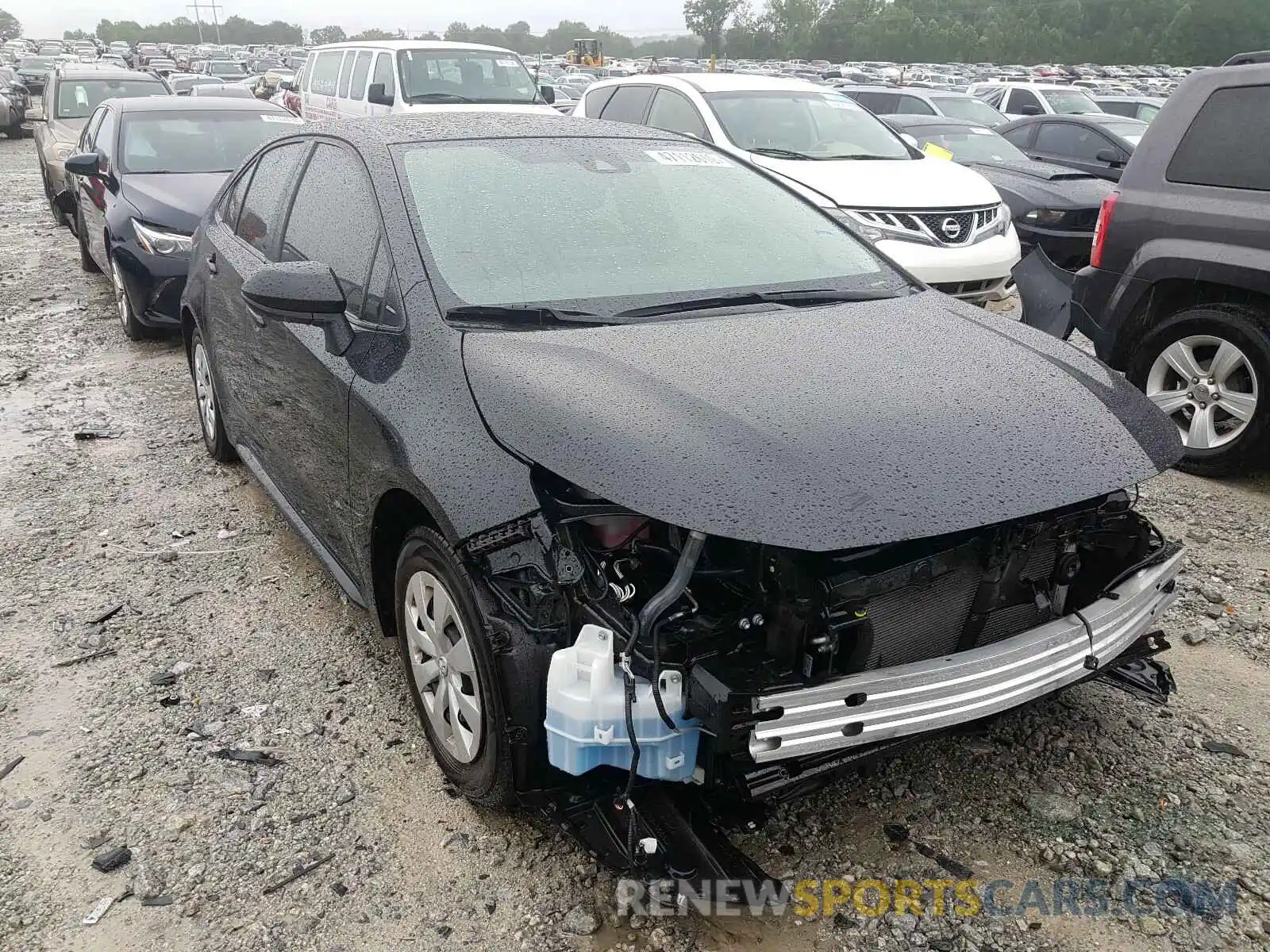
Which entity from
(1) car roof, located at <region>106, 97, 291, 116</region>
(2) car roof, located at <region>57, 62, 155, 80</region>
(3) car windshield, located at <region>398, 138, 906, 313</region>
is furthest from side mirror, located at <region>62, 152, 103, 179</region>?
(2) car roof, located at <region>57, 62, 155, 80</region>

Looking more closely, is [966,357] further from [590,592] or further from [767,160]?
[767,160]

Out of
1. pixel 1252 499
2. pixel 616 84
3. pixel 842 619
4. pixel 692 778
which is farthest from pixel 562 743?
pixel 616 84

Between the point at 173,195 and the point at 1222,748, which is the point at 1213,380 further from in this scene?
the point at 173,195

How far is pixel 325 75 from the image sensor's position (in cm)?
1352

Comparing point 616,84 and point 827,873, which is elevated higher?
point 616,84

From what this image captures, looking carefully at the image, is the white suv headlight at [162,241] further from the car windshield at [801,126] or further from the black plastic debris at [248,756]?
the black plastic debris at [248,756]

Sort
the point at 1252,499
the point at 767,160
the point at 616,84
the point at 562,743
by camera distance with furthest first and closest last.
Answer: the point at 616,84
the point at 767,160
the point at 1252,499
the point at 562,743

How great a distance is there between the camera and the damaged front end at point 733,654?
7.14 feet

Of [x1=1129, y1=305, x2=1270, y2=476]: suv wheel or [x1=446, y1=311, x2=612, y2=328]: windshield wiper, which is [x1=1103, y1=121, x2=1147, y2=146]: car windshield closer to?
[x1=1129, y1=305, x2=1270, y2=476]: suv wheel

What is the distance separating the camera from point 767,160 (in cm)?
763

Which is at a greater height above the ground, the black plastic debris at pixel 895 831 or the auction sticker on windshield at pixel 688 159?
the auction sticker on windshield at pixel 688 159

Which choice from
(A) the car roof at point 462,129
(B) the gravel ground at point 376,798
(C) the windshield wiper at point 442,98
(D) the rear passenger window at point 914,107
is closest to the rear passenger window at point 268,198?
(A) the car roof at point 462,129

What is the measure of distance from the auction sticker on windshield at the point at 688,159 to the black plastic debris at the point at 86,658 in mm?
2663

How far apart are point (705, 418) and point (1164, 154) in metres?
4.22
